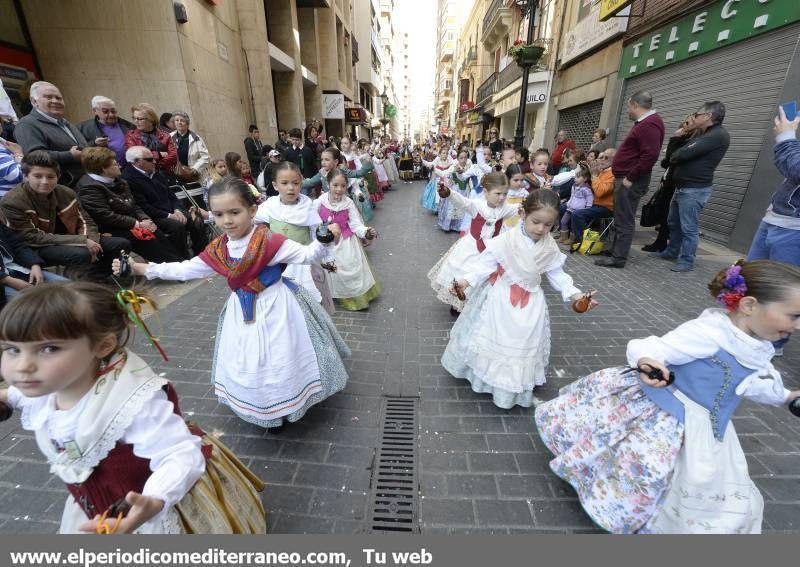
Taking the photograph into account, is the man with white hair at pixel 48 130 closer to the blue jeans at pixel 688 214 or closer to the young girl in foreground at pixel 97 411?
the young girl in foreground at pixel 97 411

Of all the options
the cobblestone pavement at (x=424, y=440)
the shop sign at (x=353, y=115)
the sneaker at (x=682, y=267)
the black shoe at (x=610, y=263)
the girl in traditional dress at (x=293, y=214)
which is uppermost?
the shop sign at (x=353, y=115)

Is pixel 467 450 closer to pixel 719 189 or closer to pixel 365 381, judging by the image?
pixel 365 381

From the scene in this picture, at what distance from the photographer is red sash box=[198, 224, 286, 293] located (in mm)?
2297

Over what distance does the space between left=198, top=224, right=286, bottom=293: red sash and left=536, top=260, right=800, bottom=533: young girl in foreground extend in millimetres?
2074

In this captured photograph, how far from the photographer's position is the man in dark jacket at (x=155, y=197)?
5.12 metres

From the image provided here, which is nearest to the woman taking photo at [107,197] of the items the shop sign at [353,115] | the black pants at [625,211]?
the black pants at [625,211]

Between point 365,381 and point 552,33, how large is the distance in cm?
1677

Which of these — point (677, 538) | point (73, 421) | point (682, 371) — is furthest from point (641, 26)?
point (73, 421)

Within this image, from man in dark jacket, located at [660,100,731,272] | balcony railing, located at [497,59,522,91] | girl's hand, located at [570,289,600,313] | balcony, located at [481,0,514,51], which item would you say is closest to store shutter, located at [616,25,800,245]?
man in dark jacket, located at [660,100,731,272]

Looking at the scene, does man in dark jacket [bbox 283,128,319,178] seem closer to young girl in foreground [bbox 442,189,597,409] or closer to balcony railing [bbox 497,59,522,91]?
young girl in foreground [bbox 442,189,597,409]

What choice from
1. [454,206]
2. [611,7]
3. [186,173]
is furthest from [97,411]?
[611,7]

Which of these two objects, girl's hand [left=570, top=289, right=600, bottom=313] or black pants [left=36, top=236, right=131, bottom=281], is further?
black pants [left=36, top=236, right=131, bottom=281]

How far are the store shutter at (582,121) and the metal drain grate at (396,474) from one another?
→ 11.8 m

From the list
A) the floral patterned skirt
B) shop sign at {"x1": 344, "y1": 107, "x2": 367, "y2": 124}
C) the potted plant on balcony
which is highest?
the potted plant on balcony
